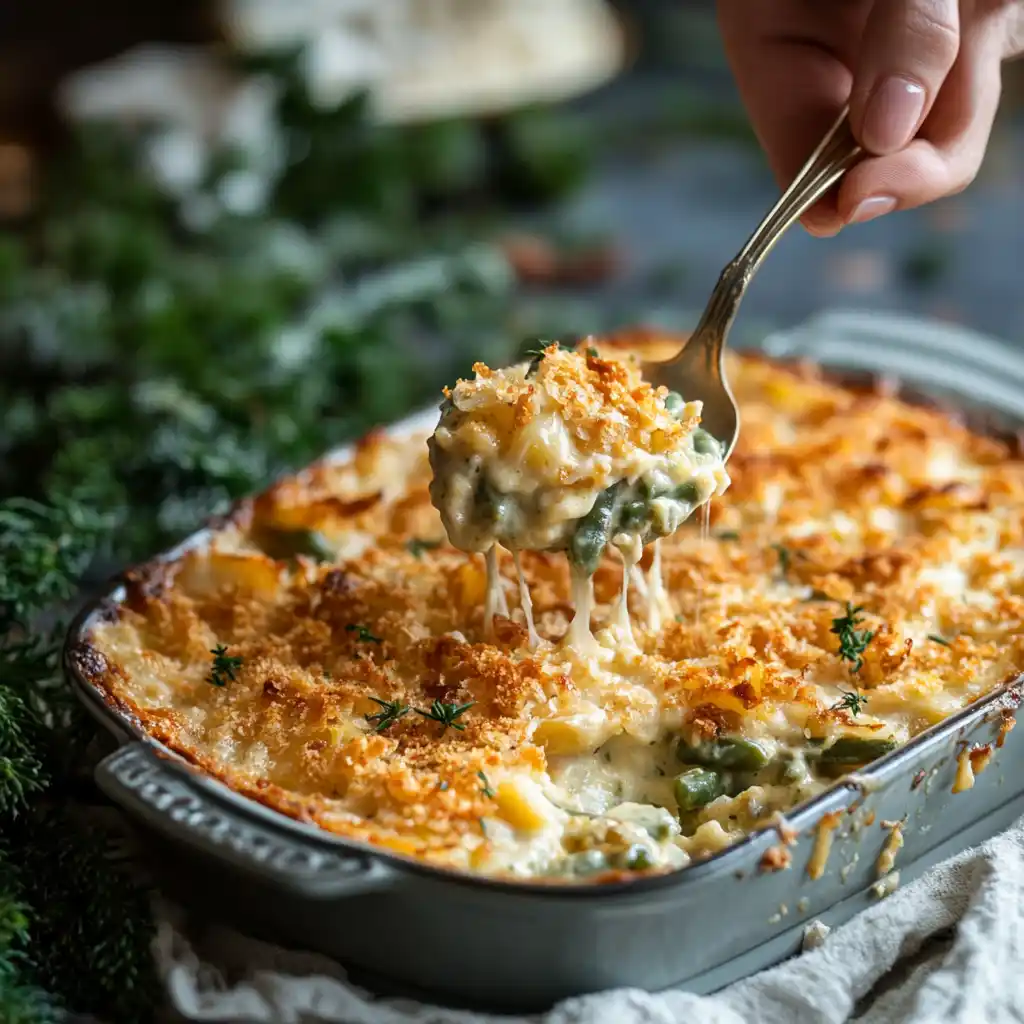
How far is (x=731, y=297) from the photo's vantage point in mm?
2916

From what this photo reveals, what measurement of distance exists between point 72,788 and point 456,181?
3.99 metres

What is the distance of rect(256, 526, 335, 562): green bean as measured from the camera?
3.06 m

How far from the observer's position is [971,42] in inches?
115

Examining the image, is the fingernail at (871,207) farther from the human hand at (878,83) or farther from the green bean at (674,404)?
the green bean at (674,404)

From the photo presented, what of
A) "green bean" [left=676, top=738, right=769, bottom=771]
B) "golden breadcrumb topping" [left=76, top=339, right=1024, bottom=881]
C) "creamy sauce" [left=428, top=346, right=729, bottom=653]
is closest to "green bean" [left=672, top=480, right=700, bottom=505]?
"creamy sauce" [left=428, top=346, right=729, bottom=653]

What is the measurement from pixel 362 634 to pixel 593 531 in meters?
0.51

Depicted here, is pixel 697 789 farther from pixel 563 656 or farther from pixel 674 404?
pixel 674 404

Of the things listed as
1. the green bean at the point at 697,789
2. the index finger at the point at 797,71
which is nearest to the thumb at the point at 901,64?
the index finger at the point at 797,71

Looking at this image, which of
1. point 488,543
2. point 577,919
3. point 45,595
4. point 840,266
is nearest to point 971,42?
point 488,543

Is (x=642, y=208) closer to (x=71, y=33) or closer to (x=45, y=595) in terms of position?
(x=71, y=33)

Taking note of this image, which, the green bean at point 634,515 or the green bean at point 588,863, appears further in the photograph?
the green bean at point 634,515

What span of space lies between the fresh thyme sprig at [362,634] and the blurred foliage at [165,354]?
1.74 ft

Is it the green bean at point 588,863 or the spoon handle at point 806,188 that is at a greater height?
the spoon handle at point 806,188

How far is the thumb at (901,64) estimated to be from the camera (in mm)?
2709
